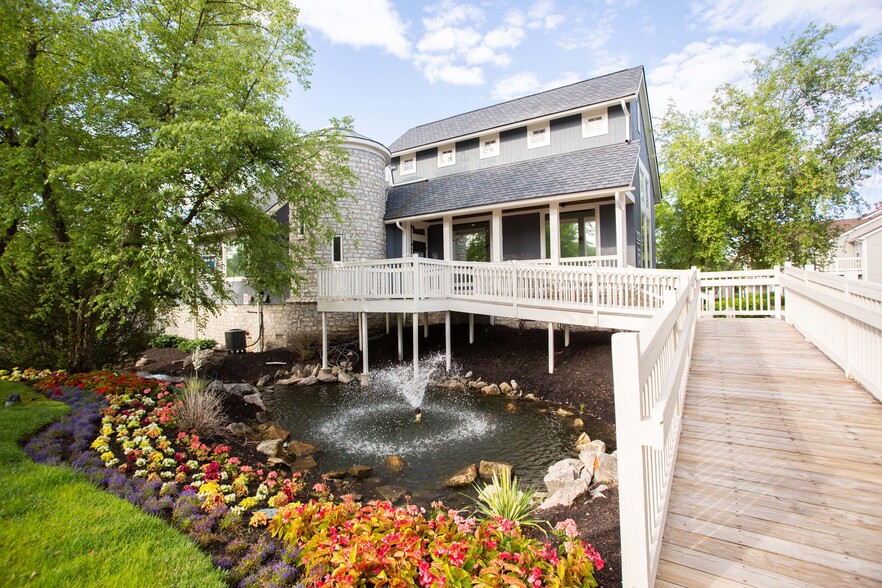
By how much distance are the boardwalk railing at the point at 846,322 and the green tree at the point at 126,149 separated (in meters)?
9.19

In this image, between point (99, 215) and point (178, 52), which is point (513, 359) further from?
point (178, 52)

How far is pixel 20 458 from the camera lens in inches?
159

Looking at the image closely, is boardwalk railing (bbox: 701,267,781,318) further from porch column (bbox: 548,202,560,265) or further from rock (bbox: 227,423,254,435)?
rock (bbox: 227,423,254,435)

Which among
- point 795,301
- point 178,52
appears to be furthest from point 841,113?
point 178,52

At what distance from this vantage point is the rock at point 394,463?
6.03 metres

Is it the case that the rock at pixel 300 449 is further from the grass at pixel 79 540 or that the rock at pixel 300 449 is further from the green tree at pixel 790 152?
the green tree at pixel 790 152

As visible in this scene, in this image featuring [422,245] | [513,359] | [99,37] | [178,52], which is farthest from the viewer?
[422,245]

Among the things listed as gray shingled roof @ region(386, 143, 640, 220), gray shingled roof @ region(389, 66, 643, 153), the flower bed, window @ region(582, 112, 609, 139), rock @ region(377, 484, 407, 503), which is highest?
Result: gray shingled roof @ region(389, 66, 643, 153)

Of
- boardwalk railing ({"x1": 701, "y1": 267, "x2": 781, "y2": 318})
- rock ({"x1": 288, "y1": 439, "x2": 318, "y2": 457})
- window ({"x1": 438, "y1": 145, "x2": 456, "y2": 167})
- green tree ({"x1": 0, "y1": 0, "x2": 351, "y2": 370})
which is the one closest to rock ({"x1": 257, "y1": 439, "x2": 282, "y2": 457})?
rock ({"x1": 288, "y1": 439, "x2": 318, "y2": 457})

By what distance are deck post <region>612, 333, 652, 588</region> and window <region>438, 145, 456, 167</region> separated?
15.5 metres

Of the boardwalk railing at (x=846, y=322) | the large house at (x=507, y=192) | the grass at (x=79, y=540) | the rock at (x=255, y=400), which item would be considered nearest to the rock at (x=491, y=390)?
the large house at (x=507, y=192)

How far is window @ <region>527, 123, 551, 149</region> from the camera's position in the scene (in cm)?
1446

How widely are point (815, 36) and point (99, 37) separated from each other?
22.6m

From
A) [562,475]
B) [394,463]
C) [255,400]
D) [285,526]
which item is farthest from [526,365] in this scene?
[285,526]
